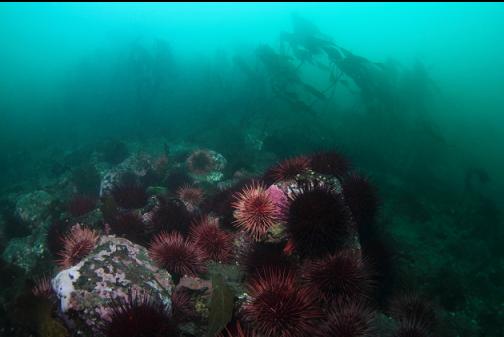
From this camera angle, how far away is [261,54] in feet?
70.4

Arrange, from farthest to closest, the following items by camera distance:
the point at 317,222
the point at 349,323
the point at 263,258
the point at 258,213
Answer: the point at 258,213 < the point at 263,258 < the point at 317,222 < the point at 349,323

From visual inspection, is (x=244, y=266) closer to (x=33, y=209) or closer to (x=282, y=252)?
(x=282, y=252)

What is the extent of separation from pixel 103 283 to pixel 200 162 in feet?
27.4

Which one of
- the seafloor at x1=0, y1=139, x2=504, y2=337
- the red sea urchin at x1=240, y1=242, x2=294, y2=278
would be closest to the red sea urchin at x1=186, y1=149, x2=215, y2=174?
the seafloor at x1=0, y1=139, x2=504, y2=337

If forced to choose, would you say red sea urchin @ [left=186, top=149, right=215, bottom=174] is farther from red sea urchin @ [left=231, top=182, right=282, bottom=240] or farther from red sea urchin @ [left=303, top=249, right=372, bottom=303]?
red sea urchin @ [left=303, top=249, right=372, bottom=303]

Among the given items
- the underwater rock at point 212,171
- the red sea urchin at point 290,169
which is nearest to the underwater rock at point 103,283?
the red sea urchin at point 290,169

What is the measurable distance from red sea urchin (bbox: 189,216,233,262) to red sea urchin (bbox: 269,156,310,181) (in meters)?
1.65

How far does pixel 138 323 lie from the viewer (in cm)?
368

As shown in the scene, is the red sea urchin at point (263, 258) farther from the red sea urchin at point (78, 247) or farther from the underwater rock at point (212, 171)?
the underwater rock at point (212, 171)

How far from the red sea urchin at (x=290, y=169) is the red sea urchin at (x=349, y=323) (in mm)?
2961

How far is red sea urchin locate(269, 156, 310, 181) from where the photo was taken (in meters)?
6.71

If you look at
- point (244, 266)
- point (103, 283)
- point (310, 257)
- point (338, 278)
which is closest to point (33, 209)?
point (103, 283)

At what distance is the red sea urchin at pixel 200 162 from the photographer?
12.6 metres

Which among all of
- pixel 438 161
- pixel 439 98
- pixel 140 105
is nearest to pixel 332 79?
pixel 438 161
